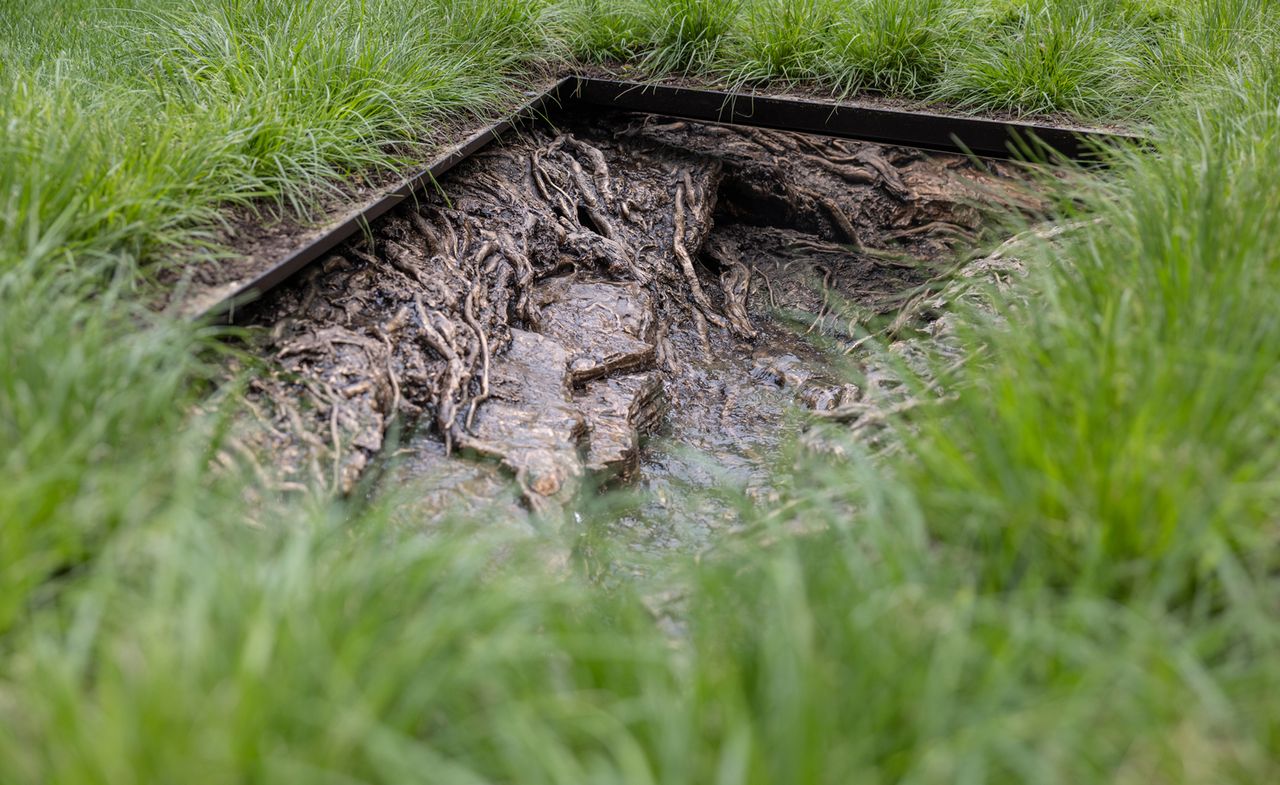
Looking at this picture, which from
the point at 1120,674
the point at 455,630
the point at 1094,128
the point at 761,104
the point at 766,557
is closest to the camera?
the point at 1120,674

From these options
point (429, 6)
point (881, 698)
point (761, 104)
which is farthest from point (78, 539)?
point (761, 104)

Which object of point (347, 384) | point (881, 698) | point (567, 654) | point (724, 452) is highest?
point (881, 698)

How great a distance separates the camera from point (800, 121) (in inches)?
150

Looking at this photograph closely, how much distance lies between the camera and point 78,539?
1309 mm

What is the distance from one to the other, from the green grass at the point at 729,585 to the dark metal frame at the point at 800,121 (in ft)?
4.19

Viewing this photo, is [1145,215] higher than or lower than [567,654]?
higher

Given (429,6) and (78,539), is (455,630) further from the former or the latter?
(429,6)

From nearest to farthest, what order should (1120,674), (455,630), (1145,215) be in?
(1120,674)
(455,630)
(1145,215)

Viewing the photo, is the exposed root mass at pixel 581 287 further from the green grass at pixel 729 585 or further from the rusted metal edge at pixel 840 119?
the green grass at pixel 729 585

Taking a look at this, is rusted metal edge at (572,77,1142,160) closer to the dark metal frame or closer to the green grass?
the dark metal frame

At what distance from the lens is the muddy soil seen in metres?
2.37

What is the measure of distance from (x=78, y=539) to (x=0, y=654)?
0.18 meters

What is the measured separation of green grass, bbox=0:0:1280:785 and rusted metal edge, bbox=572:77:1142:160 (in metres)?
1.35

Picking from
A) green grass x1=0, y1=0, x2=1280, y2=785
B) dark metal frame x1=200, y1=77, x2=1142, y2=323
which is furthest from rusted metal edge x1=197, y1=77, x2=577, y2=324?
green grass x1=0, y1=0, x2=1280, y2=785
